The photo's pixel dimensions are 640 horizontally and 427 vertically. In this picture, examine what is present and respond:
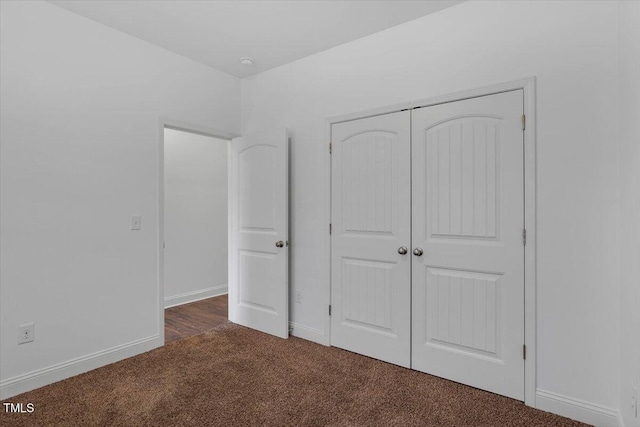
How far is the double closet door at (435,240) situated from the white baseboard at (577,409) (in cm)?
14

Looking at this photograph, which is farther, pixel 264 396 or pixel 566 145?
pixel 264 396

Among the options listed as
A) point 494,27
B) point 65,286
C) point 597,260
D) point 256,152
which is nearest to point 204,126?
point 256,152

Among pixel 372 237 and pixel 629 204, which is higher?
pixel 629 204

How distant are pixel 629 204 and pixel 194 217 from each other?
4.51 m

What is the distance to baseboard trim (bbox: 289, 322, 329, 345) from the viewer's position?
3.13 meters

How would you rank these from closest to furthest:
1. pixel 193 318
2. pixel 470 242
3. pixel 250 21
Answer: pixel 470 242 < pixel 250 21 < pixel 193 318

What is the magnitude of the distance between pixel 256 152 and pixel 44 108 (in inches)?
66.1

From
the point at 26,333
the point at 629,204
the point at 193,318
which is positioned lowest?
the point at 193,318

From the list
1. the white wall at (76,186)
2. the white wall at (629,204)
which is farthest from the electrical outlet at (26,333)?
the white wall at (629,204)

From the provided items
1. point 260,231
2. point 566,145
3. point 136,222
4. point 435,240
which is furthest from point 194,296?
point 566,145

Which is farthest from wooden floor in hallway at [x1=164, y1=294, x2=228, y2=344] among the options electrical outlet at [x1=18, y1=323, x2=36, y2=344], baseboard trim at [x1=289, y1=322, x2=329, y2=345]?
electrical outlet at [x1=18, y1=323, x2=36, y2=344]

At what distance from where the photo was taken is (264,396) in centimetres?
224

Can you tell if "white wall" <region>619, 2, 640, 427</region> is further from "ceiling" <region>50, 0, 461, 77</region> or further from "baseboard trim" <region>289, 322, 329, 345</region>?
"baseboard trim" <region>289, 322, 329, 345</region>

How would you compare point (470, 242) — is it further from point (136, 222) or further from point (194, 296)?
point (194, 296)
